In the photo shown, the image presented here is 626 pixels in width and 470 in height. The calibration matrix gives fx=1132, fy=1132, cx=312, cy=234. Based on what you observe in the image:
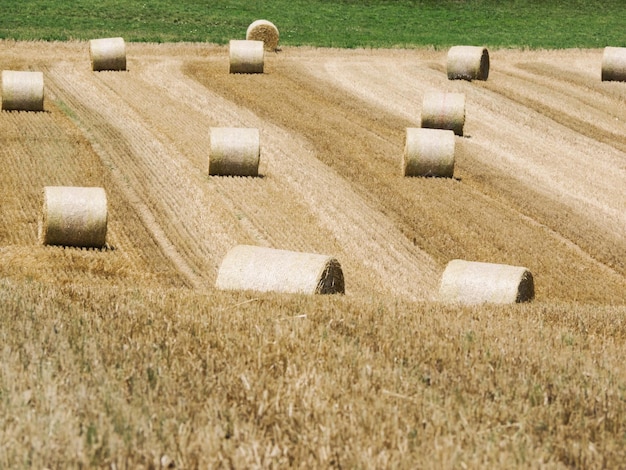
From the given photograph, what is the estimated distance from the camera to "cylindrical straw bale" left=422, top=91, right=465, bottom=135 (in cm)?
2538

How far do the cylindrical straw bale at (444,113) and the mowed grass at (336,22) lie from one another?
14.8 metres

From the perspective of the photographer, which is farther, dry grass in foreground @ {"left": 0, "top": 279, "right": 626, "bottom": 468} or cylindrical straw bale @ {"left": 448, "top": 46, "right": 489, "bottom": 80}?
cylindrical straw bale @ {"left": 448, "top": 46, "right": 489, "bottom": 80}

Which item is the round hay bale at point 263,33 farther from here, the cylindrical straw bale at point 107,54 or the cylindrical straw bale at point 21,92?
the cylindrical straw bale at point 21,92

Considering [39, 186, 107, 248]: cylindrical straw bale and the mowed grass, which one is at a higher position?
[39, 186, 107, 248]: cylindrical straw bale

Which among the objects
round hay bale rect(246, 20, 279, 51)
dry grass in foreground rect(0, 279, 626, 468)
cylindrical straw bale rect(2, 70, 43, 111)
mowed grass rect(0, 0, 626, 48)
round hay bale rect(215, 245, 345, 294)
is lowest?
mowed grass rect(0, 0, 626, 48)

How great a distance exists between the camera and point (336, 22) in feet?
151

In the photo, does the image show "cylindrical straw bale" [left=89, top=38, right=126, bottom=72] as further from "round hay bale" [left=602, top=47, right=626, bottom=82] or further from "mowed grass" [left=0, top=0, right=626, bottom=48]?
"round hay bale" [left=602, top=47, right=626, bottom=82]

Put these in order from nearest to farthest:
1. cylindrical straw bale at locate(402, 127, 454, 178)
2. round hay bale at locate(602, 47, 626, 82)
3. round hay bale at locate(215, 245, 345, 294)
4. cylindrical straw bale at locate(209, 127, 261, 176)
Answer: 1. round hay bale at locate(215, 245, 345, 294)
2. cylindrical straw bale at locate(209, 127, 261, 176)
3. cylindrical straw bale at locate(402, 127, 454, 178)
4. round hay bale at locate(602, 47, 626, 82)

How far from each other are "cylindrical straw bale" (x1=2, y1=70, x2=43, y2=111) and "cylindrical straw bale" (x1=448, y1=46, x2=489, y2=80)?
1309cm

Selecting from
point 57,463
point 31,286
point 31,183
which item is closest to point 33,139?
point 31,183

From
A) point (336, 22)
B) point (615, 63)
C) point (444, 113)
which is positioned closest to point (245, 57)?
point (444, 113)

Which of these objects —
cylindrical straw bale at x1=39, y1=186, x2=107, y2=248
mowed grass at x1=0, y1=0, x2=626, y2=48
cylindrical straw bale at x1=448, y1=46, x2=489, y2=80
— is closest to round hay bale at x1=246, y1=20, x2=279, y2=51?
mowed grass at x1=0, y1=0, x2=626, y2=48

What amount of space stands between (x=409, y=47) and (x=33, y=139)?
20.8 meters

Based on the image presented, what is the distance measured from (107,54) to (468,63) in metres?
10.3
